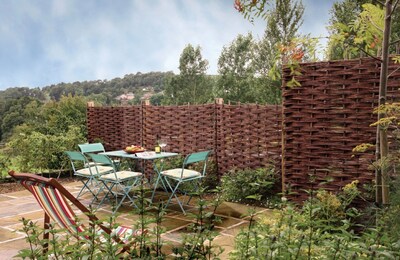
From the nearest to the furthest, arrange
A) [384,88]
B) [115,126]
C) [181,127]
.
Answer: [384,88] → [181,127] → [115,126]

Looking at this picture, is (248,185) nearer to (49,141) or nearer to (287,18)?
(49,141)

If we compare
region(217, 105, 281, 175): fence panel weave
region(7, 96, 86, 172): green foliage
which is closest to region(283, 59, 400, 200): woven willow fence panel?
region(217, 105, 281, 175): fence panel weave

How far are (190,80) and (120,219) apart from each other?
82.6ft

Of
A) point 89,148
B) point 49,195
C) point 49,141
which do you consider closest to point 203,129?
point 89,148

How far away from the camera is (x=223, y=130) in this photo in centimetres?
666

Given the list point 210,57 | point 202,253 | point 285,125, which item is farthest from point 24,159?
point 210,57

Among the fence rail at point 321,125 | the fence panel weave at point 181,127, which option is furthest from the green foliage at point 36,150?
the fence rail at point 321,125

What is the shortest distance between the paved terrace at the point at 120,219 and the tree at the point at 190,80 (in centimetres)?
2320

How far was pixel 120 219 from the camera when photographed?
488 centimetres

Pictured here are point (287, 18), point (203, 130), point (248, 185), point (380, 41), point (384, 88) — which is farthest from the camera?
point (287, 18)

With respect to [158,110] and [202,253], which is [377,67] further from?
[158,110]

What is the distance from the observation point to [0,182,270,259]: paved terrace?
4.07m

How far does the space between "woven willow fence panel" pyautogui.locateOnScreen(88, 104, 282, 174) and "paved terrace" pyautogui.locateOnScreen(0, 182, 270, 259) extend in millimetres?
991

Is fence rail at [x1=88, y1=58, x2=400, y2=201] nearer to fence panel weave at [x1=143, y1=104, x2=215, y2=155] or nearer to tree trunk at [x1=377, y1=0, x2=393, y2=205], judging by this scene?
tree trunk at [x1=377, y1=0, x2=393, y2=205]
